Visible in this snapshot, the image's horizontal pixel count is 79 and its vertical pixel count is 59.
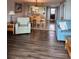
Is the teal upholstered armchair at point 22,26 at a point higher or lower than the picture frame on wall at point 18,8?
lower

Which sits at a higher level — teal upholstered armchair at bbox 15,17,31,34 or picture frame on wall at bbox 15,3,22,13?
picture frame on wall at bbox 15,3,22,13

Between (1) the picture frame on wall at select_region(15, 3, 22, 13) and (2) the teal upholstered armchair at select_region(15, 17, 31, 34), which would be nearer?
(2) the teal upholstered armchair at select_region(15, 17, 31, 34)

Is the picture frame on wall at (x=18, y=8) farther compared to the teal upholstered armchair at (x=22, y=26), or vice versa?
the picture frame on wall at (x=18, y=8)

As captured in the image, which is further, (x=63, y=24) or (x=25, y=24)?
(x=25, y=24)

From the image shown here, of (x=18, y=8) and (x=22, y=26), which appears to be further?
(x=18, y=8)

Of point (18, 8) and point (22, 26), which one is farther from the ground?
point (18, 8)
